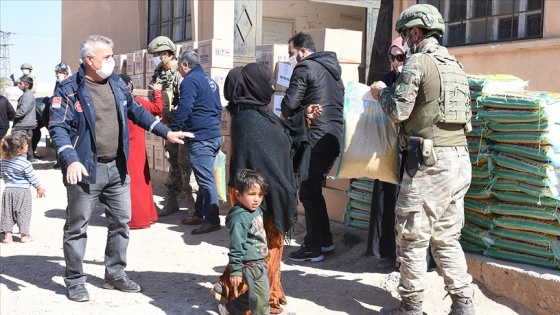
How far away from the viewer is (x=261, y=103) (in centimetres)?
471

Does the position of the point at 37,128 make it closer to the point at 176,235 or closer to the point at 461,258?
the point at 176,235

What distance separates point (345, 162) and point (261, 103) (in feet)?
2.83

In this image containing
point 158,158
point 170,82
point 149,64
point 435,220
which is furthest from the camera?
point 149,64

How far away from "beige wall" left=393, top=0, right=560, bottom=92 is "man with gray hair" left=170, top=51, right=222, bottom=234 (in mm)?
3574

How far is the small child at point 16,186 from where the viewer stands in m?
7.17

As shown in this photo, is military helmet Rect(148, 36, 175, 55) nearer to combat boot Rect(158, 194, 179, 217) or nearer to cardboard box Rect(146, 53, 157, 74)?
combat boot Rect(158, 194, 179, 217)

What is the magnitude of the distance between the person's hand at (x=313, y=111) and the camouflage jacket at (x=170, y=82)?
2609mm

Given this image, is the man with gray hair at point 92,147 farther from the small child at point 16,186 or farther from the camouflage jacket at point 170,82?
the camouflage jacket at point 170,82

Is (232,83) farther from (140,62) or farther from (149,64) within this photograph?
(140,62)

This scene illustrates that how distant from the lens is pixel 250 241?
14.7 ft

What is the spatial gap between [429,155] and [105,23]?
41.6ft

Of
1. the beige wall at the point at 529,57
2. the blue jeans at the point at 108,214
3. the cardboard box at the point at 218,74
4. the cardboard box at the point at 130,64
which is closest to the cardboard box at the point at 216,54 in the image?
the cardboard box at the point at 218,74

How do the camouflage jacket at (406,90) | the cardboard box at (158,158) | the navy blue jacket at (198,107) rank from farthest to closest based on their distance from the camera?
the cardboard box at (158,158) → the navy blue jacket at (198,107) → the camouflage jacket at (406,90)

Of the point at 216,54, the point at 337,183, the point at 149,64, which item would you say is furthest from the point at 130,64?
the point at 337,183
